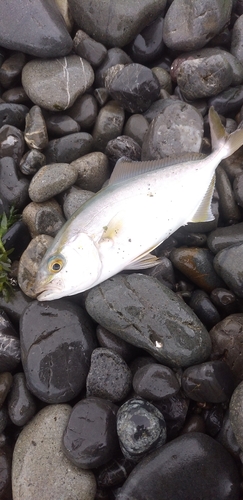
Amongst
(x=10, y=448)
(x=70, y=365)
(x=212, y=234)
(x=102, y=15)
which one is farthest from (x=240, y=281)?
(x=102, y=15)

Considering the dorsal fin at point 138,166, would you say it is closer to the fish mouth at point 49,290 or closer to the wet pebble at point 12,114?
the fish mouth at point 49,290

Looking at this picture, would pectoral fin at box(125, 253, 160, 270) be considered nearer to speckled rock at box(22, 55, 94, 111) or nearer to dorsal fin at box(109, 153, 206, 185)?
dorsal fin at box(109, 153, 206, 185)

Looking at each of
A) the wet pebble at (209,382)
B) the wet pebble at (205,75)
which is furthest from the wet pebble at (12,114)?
the wet pebble at (209,382)

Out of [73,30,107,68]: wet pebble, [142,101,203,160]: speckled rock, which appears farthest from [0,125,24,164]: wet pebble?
[142,101,203,160]: speckled rock

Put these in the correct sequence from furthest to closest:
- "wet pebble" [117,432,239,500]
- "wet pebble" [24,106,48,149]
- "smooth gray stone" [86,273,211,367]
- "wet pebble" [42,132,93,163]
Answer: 1. "wet pebble" [42,132,93,163]
2. "wet pebble" [24,106,48,149]
3. "smooth gray stone" [86,273,211,367]
4. "wet pebble" [117,432,239,500]

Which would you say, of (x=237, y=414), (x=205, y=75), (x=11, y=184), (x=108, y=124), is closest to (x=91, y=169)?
(x=108, y=124)

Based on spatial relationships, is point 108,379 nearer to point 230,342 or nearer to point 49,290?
point 49,290

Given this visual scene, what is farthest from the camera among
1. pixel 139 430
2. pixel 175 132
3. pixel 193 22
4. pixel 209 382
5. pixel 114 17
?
pixel 114 17
